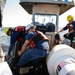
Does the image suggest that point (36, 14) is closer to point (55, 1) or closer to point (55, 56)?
point (55, 1)

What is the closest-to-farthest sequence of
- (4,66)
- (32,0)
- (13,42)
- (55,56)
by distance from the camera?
1. (4,66)
2. (55,56)
3. (13,42)
4. (32,0)

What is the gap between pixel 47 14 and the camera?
10086mm

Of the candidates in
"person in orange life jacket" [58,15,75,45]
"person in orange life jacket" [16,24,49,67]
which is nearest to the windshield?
"person in orange life jacket" [58,15,75,45]

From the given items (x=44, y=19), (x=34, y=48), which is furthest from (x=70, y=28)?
(x=34, y=48)

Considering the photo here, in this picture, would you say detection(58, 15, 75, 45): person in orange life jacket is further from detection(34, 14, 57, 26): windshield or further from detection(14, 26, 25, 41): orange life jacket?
detection(14, 26, 25, 41): orange life jacket

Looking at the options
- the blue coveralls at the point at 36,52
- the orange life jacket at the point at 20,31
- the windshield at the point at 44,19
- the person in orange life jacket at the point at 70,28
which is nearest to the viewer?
the blue coveralls at the point at 36,52

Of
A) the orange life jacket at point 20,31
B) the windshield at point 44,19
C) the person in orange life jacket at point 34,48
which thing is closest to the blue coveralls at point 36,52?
the person in orange life jacket at point 34,48

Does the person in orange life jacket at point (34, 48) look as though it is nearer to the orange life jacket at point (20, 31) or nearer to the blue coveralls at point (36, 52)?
the blue coveralls at point (36, 52)

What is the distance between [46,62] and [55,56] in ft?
1.11

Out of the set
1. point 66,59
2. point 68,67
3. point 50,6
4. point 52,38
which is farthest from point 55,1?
point 68,67

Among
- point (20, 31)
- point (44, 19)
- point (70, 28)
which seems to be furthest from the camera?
point (44, 19)

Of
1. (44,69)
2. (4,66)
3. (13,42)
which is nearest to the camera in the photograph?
(4,66)

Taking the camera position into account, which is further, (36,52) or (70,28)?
(70,28)

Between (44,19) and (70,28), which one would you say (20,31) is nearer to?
(70,28)
